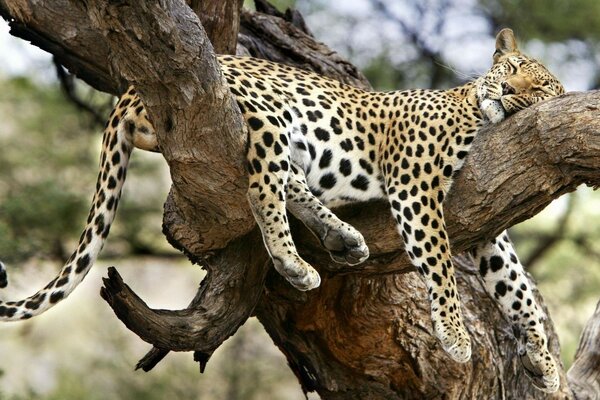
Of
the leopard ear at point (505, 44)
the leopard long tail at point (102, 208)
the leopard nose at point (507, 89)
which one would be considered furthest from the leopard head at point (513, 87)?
the leopard long tail at point (102, 208)

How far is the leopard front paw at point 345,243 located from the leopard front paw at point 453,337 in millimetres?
744

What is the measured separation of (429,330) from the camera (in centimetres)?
710

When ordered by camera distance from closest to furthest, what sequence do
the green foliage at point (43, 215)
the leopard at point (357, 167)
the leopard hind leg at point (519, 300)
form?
the leopard at point (357, 167) → the leopard hind leg at point (519, 300) → the green foliage at point (43, 215)

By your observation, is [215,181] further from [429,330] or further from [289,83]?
[429,330]

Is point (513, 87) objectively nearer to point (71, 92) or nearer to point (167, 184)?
point (71, 92)

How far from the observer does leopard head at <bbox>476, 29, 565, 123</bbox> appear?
20.2 feet

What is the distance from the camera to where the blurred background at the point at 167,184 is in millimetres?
12883

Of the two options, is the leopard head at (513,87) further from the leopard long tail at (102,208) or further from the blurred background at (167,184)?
the blurred background at (167,184)

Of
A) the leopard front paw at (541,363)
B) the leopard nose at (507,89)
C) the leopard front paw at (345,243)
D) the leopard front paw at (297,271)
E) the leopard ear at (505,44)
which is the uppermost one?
the leopard ear at (505,44)

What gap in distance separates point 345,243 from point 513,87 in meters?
1.52

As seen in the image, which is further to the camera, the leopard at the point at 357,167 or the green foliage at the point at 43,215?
the green foliage at the point at 43,215

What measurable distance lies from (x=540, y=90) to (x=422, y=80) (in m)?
8.01

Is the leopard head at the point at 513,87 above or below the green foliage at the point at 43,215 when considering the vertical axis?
above

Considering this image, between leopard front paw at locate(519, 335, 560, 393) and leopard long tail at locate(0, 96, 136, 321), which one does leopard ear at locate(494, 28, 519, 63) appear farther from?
leopard long tail at locate(0, 96, 136, 321)
